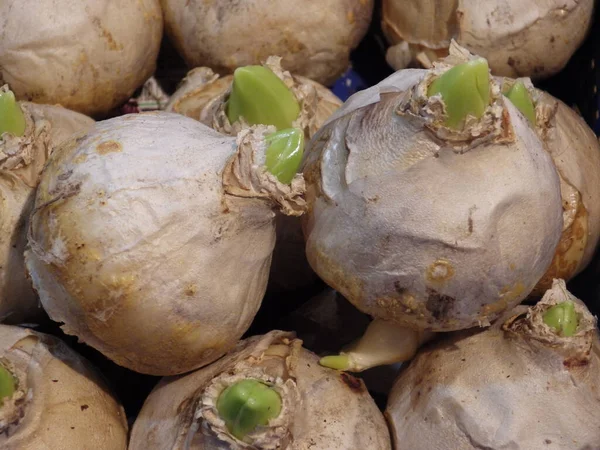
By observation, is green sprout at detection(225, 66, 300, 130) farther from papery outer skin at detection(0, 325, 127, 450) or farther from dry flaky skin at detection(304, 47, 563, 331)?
papery outer skin at detection(0, 325, 127, 450)

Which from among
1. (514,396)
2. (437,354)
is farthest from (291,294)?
(514,396)

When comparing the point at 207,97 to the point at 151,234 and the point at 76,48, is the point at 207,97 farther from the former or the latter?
the point at 151,234

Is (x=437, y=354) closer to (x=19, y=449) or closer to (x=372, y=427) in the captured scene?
(x=372, y=427)

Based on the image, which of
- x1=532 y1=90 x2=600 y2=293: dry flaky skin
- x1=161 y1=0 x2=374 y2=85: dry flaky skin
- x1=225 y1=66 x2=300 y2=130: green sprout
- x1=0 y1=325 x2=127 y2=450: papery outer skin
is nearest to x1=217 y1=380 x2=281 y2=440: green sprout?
x1=0 y1=325 x2=127 y2=450: papery outer skin

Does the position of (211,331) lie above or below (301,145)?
below

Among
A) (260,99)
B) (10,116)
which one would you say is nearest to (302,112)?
(260,99)

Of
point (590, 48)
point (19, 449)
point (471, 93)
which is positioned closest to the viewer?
point (471, 93)

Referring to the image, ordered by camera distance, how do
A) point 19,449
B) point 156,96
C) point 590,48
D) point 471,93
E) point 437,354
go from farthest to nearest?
point 156,96, point 590,48, point 437,354, point 19,449, point 471,93
